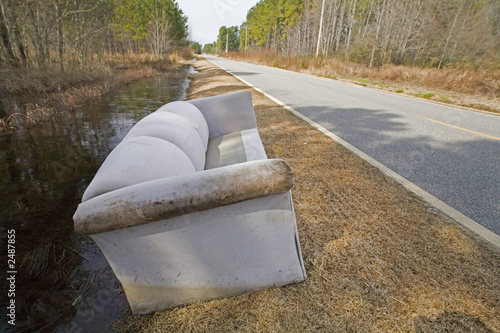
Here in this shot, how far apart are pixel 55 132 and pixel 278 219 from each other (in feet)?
20.7

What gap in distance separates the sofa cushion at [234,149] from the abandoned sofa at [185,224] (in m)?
0.78

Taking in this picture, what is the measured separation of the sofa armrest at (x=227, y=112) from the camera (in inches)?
136

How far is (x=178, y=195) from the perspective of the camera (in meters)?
1.12

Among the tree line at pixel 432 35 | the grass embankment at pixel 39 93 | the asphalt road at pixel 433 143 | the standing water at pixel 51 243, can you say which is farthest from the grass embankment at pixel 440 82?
the grass embankment at pixel 39 93

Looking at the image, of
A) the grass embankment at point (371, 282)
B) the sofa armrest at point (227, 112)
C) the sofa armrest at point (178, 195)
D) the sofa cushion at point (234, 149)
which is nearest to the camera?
the sofa armrest at point (178, 195)

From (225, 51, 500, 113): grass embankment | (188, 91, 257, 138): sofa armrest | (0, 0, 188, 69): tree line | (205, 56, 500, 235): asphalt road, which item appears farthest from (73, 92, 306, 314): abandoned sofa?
(0, 0, 188, 69): tree line

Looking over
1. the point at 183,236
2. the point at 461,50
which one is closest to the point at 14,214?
the point at 183,236

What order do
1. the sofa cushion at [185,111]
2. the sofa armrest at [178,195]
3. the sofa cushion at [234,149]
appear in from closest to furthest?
the sofa armrest at [178,195] < the sofa cushion at [234,149] < the sofa cushion at [185,111]

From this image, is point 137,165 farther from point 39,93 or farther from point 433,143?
point 39,93

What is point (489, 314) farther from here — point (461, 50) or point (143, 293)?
point (461, 50)

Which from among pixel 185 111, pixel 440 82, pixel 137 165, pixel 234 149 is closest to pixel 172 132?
pixel 137 165

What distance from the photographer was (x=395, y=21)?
771 inches

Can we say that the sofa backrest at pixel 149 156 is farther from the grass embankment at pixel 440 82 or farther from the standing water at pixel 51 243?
the grass embankment at pixel 440 82

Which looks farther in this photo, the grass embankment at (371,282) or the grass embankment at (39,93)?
the grass embankment at (39,93)
